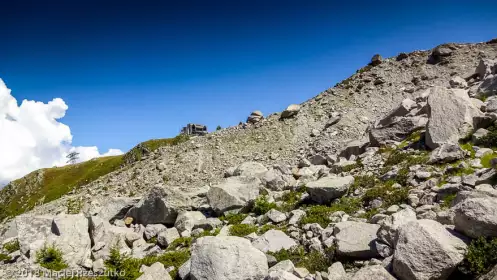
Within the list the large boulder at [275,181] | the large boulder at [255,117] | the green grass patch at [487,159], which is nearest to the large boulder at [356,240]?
the green grass patch at [487,159]

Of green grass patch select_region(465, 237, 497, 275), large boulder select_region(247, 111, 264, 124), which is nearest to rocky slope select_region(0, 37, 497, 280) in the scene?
green grass patch select_region(465, 237, 497, 275)

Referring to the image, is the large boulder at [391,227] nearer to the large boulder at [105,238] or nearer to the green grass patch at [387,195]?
the green grass patch at [387,195]

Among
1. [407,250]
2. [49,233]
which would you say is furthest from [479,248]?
[49,233]

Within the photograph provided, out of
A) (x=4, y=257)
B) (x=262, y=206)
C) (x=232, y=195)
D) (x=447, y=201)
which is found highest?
(x=232, y=195)

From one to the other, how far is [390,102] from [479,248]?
38682mm

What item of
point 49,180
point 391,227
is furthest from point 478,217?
point 49,180

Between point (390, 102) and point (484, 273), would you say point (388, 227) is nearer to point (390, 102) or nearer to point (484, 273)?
point (484, 273)

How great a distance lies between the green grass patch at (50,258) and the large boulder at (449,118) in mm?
23900

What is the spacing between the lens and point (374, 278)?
8.84 meters

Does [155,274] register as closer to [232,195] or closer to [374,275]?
[374,275]

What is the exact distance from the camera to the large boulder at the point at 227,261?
438 inches

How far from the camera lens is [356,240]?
12.4 m

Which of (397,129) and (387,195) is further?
(397,129)

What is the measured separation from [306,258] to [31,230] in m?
18.1
